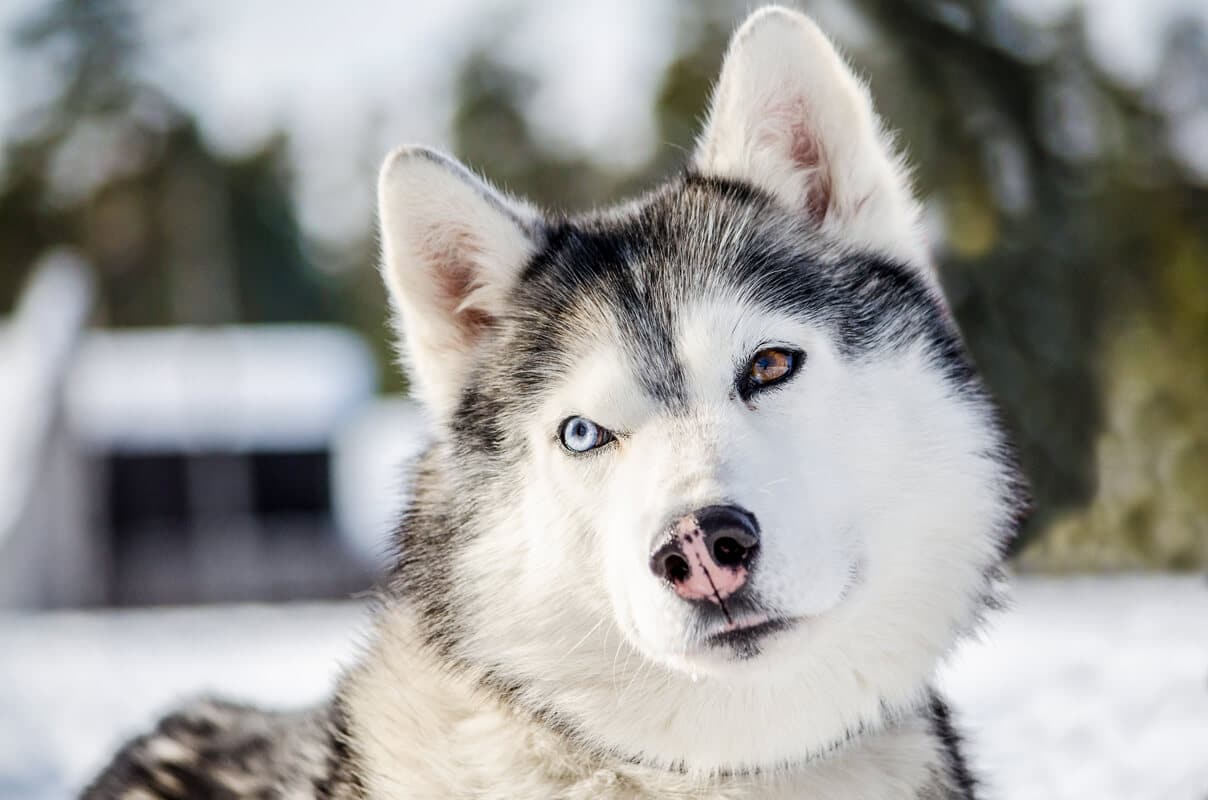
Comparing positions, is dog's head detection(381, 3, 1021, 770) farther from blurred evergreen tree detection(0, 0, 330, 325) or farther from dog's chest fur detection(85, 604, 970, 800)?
blurred evergreen tree detection(0, 0, 330, 325)

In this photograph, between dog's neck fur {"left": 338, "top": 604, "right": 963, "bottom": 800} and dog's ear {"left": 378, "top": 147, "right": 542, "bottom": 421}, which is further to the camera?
dog's ear {"left": 378, "top": 147, "right": 542, "bottom": 421}

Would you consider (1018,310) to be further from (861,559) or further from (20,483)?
(20,483)

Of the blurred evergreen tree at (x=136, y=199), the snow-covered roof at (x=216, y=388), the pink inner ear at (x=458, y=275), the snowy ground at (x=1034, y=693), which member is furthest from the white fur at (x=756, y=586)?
the blurred evergreen tree at (x=136, y=199)

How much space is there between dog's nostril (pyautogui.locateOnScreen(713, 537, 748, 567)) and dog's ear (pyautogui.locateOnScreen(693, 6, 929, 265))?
1.00 meters

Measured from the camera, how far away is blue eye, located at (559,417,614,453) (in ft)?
8.64

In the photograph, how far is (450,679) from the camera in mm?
2727

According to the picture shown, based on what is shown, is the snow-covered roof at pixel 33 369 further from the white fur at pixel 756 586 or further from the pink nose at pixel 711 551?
the pink nose at pixel 711 551

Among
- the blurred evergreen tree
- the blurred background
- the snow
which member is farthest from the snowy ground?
the blurred evergreen tree

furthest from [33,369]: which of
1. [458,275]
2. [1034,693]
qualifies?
[458,275]

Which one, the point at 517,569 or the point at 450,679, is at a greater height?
the point at 517,569

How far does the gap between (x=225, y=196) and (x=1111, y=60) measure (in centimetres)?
3717

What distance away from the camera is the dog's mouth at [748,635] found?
2.33m

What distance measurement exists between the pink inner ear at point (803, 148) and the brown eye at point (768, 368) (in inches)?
21.5

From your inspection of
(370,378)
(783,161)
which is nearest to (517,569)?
(783,161)
